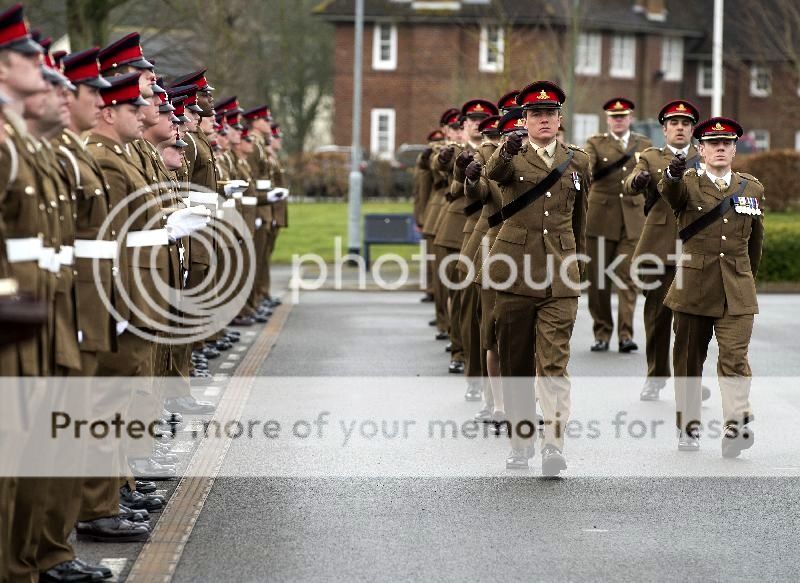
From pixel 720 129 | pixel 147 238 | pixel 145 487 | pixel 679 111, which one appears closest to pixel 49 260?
pixel 147 238

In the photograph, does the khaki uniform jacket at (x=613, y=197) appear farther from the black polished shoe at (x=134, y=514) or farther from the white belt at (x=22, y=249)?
the white belt at (x=22, y=249)

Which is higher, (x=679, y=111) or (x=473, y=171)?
(x=679, y=111)

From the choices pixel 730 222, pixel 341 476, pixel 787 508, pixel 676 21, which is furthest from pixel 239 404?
pixel 676 21

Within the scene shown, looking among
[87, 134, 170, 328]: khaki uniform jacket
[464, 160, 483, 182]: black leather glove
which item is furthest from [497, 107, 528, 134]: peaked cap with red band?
[87, 134, 170, 328]: khaki uniform jacket

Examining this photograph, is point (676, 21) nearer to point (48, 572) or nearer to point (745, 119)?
point (745, 119)

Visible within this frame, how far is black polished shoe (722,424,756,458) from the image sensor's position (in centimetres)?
1029

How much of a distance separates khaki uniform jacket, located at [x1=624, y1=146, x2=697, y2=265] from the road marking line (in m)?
3.42

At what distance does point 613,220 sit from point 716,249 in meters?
5.32

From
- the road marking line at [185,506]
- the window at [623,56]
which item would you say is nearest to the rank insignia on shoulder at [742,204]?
the road marking line at [185,506]

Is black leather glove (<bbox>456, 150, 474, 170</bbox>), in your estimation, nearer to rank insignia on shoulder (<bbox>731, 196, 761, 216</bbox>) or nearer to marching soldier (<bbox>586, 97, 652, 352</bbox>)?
rank insignia on shoulder (<bbox>731, 196, 761, 216</bbox>)

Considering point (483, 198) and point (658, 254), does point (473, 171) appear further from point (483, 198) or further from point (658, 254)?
point (658, 254)

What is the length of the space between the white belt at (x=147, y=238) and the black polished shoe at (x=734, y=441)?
392cm

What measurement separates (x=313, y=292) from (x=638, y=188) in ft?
41.1

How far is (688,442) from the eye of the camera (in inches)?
417
